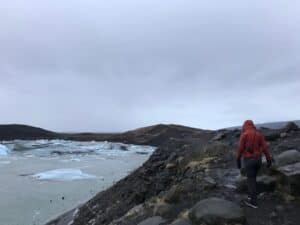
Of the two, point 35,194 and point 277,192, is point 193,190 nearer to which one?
point 277,192

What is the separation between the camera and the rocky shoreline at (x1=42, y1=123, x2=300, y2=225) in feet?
28.3

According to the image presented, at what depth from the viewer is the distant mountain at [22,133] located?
8443 cm

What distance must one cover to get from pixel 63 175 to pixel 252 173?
24669 mm

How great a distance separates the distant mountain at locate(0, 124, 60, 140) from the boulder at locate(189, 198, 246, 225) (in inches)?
3046

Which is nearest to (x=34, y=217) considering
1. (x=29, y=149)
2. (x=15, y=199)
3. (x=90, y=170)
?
(x=15, y=199)

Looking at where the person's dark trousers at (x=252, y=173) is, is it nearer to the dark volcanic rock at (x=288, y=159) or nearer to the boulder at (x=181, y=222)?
the dark volcanic rock at (x=288, y=159)

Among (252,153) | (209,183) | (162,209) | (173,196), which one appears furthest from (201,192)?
(252,153)

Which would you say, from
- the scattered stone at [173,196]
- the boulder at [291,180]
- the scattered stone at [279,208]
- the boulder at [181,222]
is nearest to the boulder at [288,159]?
the boulder at [291,180]

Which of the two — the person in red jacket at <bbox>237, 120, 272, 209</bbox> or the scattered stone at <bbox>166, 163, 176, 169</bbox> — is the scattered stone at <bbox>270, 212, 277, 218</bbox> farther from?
the scattered stone at <bbox>166, 163, 176, 169</bbox>

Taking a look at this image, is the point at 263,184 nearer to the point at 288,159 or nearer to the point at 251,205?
the point at 251,205

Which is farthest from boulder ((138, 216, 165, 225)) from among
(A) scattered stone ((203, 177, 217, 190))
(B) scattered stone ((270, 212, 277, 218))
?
(B) scattered stone ((270, 212, 277, 218))

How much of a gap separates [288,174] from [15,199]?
16975 mm

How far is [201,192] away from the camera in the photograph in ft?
33.0

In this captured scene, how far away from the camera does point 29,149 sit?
6119 cm
